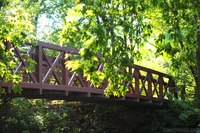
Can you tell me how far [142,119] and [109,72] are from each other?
40.2 feet

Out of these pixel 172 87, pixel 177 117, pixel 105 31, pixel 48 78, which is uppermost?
pixel 105 31

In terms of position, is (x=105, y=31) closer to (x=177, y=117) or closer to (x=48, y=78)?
(x=48, y=78)

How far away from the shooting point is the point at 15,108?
1786cm

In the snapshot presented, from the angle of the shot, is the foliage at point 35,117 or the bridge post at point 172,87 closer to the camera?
the foliage at point 35,117

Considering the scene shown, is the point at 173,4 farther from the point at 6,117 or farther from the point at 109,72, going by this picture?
the point at 6,117

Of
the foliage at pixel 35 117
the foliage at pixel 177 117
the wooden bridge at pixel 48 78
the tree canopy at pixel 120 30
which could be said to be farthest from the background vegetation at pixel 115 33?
the foliage at pixel 35 117

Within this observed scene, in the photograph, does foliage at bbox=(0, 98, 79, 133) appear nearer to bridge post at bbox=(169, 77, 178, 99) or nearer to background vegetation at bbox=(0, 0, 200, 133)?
bridge post at bbox=(169, 77, 178, 99)

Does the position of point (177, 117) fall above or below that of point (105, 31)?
below

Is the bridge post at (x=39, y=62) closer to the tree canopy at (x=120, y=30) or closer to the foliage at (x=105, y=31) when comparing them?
the tree canopy at (x=120, y=30)

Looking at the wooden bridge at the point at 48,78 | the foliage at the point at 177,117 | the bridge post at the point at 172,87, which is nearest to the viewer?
the wooden bridge at the point at 48,78

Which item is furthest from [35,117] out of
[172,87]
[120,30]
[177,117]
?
[120,30]

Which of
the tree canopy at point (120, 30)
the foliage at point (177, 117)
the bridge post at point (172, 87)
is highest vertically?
the tree canopy at point (120, 30)

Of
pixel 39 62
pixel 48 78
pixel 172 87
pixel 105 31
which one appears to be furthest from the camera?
pixel 172 87

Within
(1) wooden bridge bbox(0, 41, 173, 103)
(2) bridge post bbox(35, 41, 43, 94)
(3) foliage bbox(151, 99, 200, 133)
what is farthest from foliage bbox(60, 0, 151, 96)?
Answer: (3) foliage bbox(151, 99, 200, 133)
